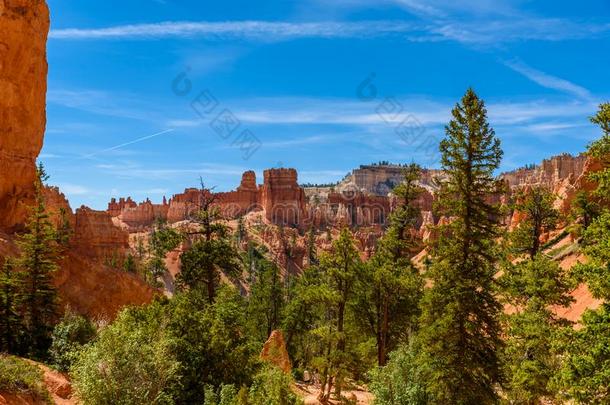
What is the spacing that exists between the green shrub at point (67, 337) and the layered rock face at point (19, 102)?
1041cm

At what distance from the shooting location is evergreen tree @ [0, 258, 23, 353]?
24.0 m

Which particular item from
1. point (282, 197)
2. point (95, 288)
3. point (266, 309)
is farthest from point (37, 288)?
point (282, 197)

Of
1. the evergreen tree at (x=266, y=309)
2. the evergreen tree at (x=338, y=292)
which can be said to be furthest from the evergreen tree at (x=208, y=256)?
the evergreen tree at (x=266, y=309)

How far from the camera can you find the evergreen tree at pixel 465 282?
20.0m

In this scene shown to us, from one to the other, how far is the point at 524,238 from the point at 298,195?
146 metres

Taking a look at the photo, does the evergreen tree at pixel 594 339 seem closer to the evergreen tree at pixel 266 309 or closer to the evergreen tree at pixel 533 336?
the evergreen tree at pixel 533 336

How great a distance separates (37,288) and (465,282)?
20855mm

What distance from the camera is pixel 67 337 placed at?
2456 centimetres

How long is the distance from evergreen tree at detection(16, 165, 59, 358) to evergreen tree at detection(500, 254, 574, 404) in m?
21.8

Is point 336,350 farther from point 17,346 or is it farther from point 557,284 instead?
point 17,346

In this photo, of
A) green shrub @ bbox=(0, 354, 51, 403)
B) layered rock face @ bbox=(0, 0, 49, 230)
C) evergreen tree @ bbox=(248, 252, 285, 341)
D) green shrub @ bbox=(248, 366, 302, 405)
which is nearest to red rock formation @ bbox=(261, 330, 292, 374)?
green shrub @ bbox=(0, 354, 51, 403)

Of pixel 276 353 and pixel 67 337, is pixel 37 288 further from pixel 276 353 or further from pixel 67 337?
pixel 276 353

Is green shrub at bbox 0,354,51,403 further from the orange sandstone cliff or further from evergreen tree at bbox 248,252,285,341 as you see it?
evergreen tree at bbox 248,252,285,341

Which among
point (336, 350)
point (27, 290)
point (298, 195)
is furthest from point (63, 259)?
point (298, 195)
